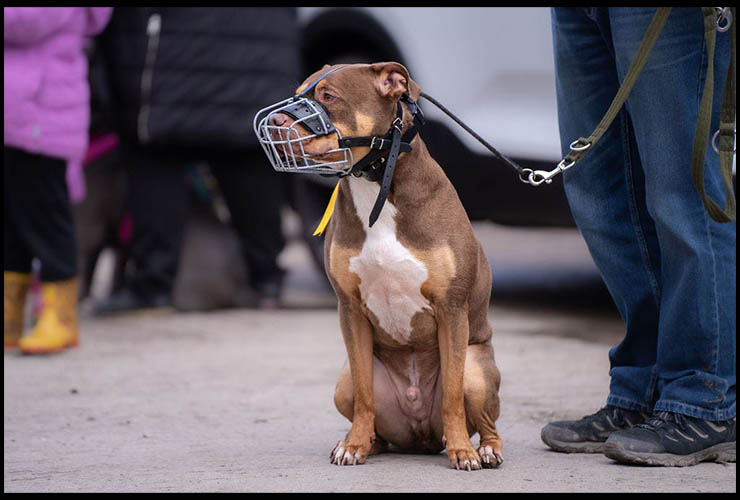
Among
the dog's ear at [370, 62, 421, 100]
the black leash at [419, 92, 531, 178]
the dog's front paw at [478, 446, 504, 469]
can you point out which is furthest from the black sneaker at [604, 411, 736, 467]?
the dog's ear at [370, 62, 421, 100]

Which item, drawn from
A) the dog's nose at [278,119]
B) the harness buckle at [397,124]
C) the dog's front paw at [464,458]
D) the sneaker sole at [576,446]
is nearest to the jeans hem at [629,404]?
the sneaker sole at [576,446]

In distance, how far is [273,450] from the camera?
11.0ft

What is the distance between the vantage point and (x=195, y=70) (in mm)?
6047

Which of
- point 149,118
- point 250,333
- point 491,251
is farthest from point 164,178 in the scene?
point 491,251

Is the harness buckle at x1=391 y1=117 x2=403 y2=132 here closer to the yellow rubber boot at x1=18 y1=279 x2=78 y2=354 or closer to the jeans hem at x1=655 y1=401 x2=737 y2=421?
the jeans hem at x1=655 y1=401 x2=737 y2=421

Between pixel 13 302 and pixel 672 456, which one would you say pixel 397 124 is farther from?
pixel 13 302

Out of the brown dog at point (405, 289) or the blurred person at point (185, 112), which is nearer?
the brown dog at point (405, 289)

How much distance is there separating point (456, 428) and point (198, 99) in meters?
3.46

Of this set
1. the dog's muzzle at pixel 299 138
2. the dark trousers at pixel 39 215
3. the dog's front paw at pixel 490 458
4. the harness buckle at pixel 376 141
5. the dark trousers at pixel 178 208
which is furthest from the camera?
the dark trousers at pixel 178 208

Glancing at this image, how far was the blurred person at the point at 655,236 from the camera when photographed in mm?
3109

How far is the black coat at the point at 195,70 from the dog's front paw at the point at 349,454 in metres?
3.27

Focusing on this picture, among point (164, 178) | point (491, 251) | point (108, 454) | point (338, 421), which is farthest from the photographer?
point (491, 251)

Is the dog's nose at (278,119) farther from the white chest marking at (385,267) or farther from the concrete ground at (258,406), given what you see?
the concrete ground at (258,406)

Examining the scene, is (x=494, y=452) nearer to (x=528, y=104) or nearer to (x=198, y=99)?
(x=528, y=104)
